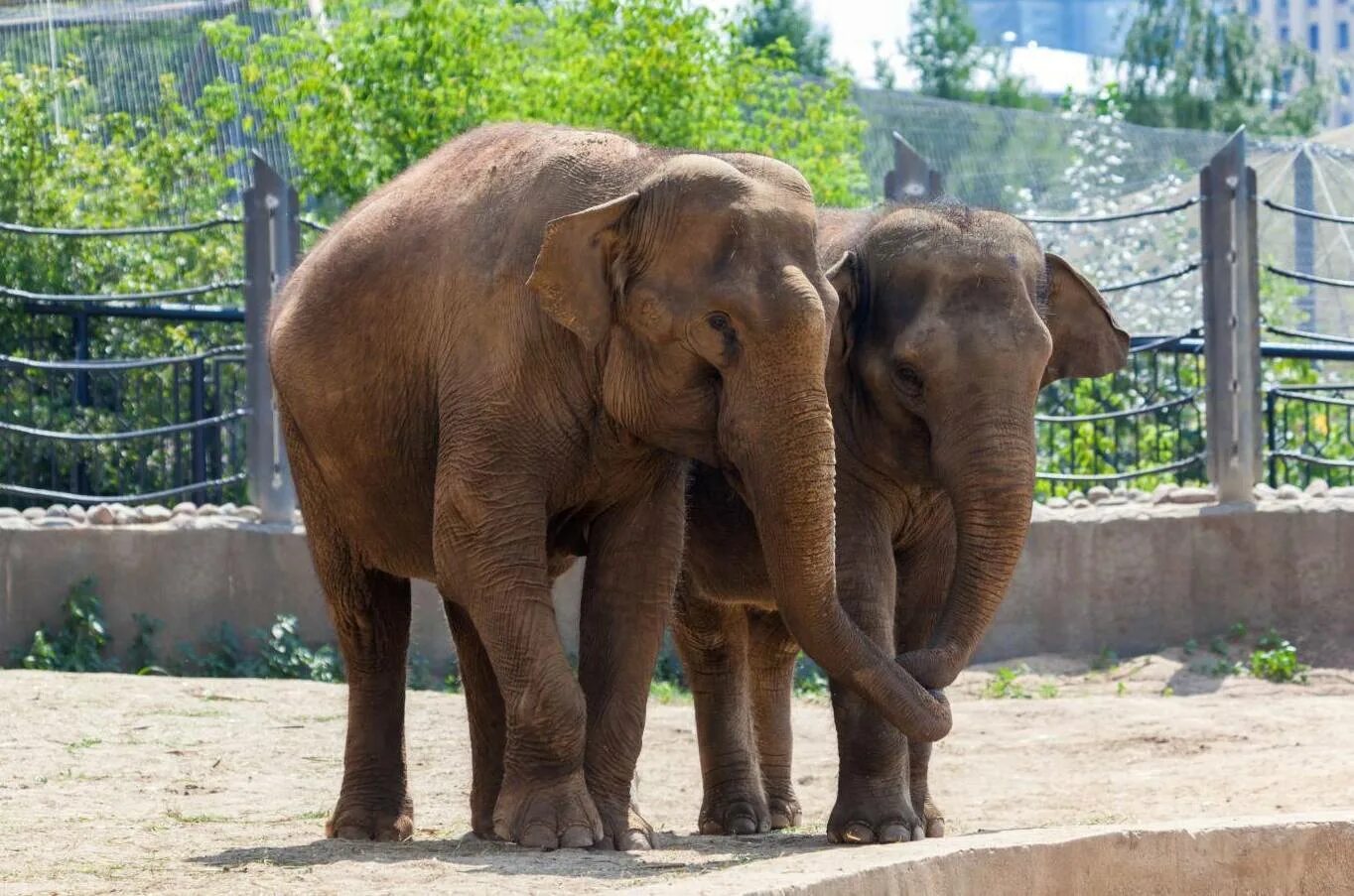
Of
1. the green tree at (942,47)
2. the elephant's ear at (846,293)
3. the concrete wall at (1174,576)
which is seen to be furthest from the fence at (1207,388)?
the green tree at (942,47)

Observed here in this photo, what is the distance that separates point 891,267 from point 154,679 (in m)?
4.59

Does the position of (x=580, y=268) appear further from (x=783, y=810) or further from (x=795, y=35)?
(x=795, y=35)

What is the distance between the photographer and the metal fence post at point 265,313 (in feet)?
35.2

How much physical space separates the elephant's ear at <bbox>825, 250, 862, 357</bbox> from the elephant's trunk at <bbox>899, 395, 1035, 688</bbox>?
1.77 feet

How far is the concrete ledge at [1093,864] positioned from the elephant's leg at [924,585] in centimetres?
128

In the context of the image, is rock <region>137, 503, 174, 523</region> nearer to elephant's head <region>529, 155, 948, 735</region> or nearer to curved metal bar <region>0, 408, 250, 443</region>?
curved metal bar <region>0, 408, 250, 443</region>

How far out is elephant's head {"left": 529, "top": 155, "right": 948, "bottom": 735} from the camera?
5539mm

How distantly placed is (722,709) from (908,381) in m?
1.50

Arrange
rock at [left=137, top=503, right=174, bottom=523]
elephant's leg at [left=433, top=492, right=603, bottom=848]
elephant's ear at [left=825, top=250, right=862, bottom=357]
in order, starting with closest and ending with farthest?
elephant's leg at [left=433, top=492, right=603, bottom=848] < elephant's ear at [left=825, top=250, right=862, bottom=357] < rock at [left=137, top=503, right=174, bottom=523]

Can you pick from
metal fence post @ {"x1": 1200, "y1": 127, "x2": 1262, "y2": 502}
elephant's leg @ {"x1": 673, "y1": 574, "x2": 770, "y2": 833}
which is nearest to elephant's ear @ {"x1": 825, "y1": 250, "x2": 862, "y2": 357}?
elephant's leg @ {"x1": 673, "y1": 574, "x2": 770, "y2": 833}

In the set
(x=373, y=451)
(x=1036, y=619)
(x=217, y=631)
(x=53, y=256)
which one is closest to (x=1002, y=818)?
(x=373, y=451)

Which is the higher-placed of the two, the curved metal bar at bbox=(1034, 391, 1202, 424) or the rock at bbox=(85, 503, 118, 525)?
the curved metal bar at bbox=(1034, 391, 1202, 424)

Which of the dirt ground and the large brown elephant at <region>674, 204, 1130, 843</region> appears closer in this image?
the dirt ground

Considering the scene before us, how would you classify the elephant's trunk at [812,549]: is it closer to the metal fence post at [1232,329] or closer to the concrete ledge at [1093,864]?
the concrete ledge at [1093,864]
